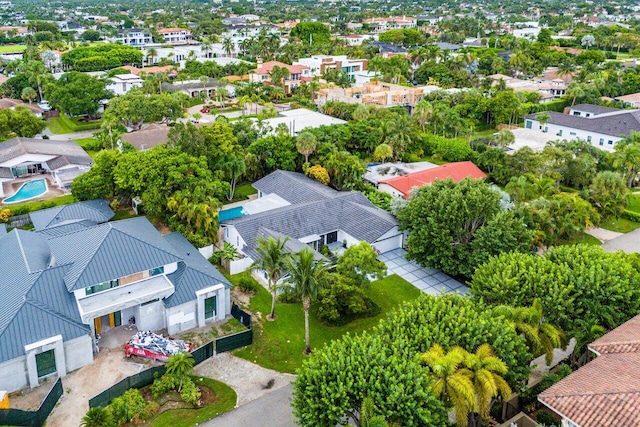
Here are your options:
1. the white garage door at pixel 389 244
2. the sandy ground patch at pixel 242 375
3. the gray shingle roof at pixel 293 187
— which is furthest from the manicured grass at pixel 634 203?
the sandy ground patch at pixel 242 375

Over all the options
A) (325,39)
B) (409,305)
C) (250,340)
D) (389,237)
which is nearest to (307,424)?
(409,305)

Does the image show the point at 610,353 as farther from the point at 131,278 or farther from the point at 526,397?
the point at 131,278

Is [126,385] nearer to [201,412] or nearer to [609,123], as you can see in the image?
[201,412]

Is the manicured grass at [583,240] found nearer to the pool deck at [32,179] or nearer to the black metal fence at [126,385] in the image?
the black metal fence at [126,385]

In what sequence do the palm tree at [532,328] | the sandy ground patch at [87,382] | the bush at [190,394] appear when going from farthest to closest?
the bush at [190,394] < the sandy ground patch at [87,382] < the palm tree at [532,328]

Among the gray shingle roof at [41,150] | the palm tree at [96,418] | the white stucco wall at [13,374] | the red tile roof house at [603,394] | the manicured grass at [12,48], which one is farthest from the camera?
the manicured grass at [12,48]

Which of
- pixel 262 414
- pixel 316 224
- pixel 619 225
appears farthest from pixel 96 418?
pixel 619 225
